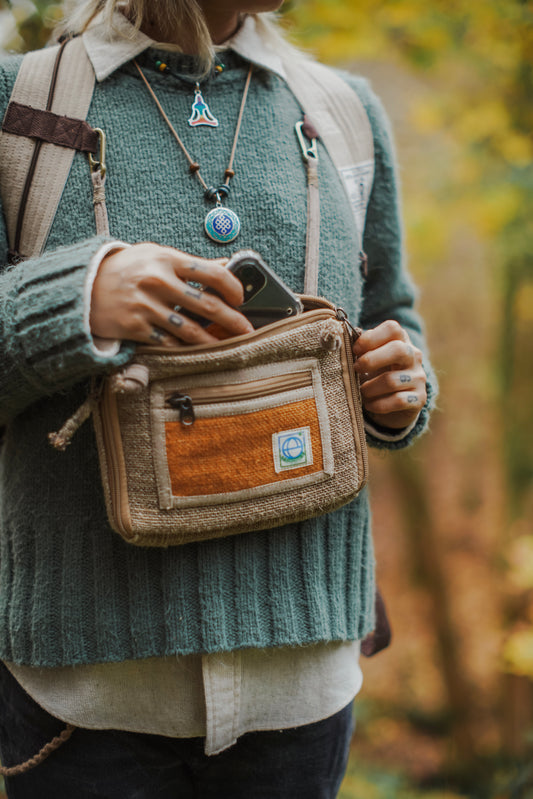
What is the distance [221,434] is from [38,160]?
522 millimetres

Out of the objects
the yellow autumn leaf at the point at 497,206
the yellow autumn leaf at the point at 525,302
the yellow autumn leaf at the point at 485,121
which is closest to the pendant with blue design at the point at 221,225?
the yellow autumn leaf at the point at 497,206

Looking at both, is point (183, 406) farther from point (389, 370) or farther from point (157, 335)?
point (389, 370)

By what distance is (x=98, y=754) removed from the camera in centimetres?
111

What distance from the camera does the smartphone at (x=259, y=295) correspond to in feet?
3.20

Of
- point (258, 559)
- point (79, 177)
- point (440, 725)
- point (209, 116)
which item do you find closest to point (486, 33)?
point (209, 116)

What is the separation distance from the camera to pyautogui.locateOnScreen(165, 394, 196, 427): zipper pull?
37.6 inches

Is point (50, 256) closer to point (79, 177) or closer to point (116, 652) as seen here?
point (79, 177)

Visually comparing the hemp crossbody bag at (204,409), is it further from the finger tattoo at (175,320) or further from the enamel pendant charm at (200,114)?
the enamel pendant charm at (200,114)

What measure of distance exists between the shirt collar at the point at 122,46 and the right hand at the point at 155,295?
0.40 metres

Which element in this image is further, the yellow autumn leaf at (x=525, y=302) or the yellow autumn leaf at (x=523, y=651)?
the yellow autumn leaf at (x=525, y=302)

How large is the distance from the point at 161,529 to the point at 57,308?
1.11ft

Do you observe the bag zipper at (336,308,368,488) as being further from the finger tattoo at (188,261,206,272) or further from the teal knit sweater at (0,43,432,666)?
the finger tattoo at (188,261,206,272)

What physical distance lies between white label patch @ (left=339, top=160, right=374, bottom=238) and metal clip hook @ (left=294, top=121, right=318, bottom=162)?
2.8 inches

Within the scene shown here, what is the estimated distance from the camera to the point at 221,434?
0.98 m
